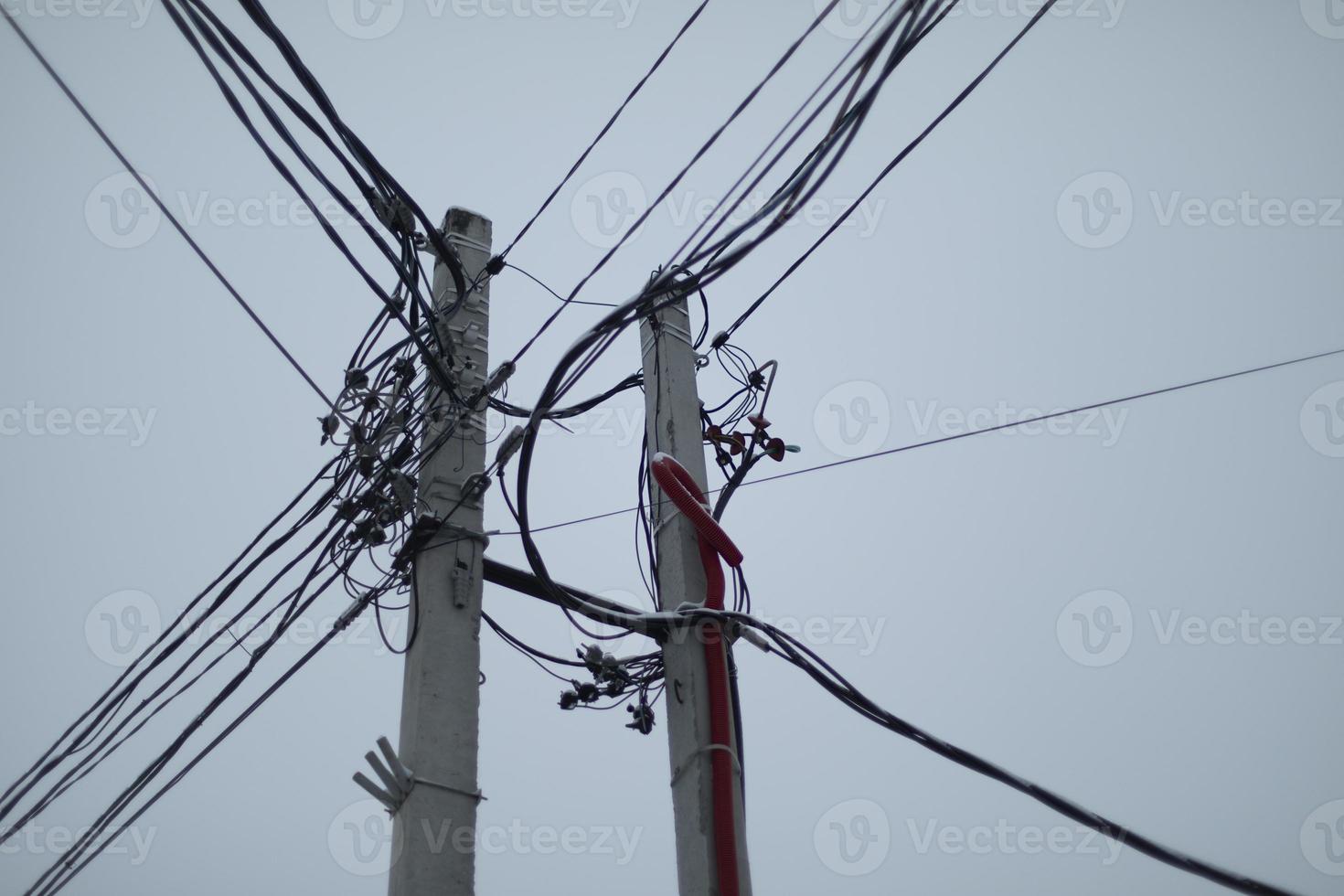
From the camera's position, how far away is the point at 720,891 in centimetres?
419

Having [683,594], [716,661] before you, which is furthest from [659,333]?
[716,661]

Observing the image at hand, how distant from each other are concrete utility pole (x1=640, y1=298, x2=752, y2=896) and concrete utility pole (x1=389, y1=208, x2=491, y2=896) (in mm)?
829

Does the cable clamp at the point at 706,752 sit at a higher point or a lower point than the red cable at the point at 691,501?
lower

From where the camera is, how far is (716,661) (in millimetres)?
4758

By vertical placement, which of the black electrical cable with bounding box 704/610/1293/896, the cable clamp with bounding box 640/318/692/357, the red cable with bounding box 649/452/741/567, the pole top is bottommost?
the black electrical cable with bounding box 704/610/1293/896

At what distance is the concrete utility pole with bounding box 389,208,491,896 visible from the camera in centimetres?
439

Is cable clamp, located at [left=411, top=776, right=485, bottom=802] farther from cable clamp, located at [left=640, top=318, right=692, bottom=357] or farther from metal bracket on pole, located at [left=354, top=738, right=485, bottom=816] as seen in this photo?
cable clamp, located at [left=640, top=318, right=692, bottom=357]

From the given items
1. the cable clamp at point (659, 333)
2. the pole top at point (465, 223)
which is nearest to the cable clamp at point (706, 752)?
the cable clamp at point (659, 333)

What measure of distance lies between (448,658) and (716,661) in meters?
1.15

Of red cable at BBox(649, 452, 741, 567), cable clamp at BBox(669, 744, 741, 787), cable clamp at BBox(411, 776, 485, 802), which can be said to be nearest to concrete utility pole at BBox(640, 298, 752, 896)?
cable clamp at BBox(669, 744, 741, 787)

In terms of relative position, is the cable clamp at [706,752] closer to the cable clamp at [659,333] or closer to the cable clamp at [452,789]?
the cable clamp at [452,789]

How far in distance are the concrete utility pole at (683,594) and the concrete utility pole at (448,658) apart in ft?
2.72

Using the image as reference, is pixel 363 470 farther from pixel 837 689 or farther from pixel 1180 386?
pixel 1180 386

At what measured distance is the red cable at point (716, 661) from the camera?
14.0 feet
